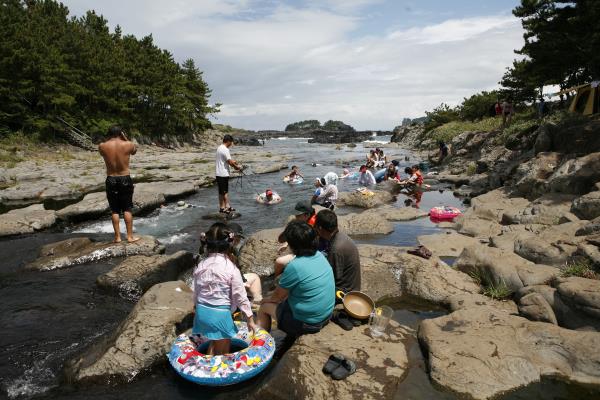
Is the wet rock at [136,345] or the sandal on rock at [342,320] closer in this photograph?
the wet rock at [136,345]

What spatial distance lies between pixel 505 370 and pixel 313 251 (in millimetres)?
2875

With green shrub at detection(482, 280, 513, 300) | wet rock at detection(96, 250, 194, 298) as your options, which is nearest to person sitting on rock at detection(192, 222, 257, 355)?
wet rock at detection(96, 250, 194, 298)

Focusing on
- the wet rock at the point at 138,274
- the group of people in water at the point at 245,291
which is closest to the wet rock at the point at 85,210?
the wet rock at the point at 138,274

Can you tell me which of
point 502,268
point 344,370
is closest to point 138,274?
point 344,370

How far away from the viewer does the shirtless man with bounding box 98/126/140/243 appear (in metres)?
9.31

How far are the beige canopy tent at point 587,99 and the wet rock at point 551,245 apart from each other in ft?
41.5

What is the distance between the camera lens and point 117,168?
31.1 ft

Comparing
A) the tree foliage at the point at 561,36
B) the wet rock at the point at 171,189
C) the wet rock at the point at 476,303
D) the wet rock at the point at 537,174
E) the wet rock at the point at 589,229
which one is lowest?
the wet rock at the point at 476,303

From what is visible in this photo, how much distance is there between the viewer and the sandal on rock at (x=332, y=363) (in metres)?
4.77

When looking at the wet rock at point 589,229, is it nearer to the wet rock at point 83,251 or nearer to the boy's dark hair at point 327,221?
the boy's dark hair at point 327,221

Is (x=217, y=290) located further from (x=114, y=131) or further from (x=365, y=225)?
(x=365, y=225)

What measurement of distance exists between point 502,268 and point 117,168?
28.8 ft

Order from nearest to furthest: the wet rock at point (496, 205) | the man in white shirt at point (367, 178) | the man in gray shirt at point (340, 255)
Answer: the man in gray shirt at point (340, 255)
the wet rock at point (496, 205)
the man in white shirt at point (367, 178)

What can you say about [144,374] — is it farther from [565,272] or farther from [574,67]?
[574,67]
